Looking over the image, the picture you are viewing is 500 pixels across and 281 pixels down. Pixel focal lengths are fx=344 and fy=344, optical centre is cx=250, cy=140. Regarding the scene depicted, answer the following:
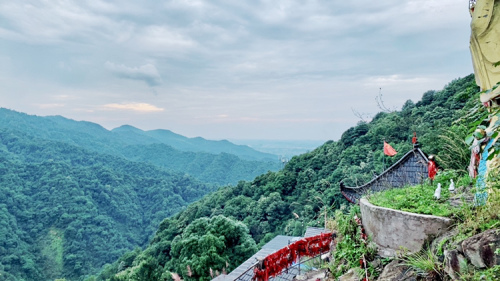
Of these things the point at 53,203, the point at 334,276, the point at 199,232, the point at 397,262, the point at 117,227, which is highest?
the point at 397,262

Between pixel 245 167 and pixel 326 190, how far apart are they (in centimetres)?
9456

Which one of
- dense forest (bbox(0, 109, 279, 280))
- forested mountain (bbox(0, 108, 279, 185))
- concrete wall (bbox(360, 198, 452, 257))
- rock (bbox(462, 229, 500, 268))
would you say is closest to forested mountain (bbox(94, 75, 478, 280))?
concrete wall (bbox(360, 198, 452, 257))

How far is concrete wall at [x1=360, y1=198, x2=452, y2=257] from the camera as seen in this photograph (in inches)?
175

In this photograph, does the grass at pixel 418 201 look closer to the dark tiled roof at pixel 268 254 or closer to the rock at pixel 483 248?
the rock at pixel 483 248

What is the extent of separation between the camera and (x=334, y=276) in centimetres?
582

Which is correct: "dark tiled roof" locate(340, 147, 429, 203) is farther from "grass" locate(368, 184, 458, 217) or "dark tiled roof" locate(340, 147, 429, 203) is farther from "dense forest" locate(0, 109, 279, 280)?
"dense forest" locate(0, 109, 279, 280)

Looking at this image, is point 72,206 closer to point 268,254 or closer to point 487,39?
point 268,254

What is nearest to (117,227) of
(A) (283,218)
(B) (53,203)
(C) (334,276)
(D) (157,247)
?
(B) (53,203)

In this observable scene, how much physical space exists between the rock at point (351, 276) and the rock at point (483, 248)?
1848 mm

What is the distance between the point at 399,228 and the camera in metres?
4.80

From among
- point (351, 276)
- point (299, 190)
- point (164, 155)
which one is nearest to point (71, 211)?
point (299, 190)

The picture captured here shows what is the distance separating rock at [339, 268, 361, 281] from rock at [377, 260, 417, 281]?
1.63 ft

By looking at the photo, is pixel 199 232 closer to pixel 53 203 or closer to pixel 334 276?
pixel 334 276

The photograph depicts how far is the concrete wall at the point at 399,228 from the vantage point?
444 cm
